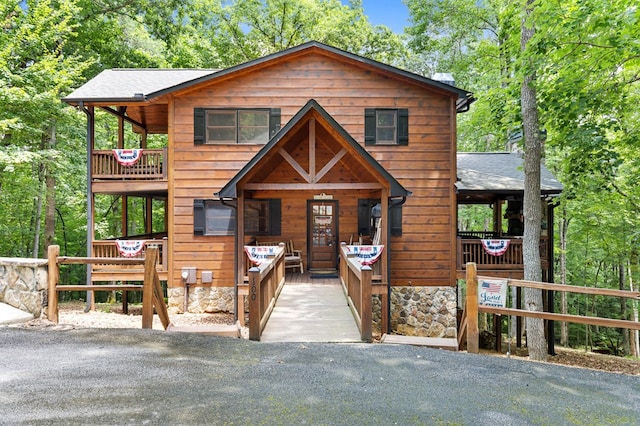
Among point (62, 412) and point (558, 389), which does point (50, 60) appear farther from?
point (558, 389)

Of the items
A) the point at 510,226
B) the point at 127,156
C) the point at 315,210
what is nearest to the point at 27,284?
the point at 127,156

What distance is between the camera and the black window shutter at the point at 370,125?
1074 cm

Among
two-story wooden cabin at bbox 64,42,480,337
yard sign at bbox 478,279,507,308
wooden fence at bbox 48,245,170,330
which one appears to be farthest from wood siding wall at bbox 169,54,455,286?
wooden fence at bbox 48,245,170,330

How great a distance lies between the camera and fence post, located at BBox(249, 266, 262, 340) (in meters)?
5.21

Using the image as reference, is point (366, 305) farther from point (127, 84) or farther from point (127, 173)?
point (127, 84)

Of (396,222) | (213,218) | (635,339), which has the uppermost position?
(213,218)

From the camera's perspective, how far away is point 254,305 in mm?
5277

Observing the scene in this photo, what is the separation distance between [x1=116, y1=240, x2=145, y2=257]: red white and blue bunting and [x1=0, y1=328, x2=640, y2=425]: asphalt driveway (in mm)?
5292

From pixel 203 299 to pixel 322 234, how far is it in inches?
158

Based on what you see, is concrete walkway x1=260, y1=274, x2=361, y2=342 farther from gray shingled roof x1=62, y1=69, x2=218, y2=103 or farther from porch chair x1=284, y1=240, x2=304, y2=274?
gray shingled roof x1=62, y1=69, x2=218, y2=103

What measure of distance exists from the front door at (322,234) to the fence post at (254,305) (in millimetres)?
6619

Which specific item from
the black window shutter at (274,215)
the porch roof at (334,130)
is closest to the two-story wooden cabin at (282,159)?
the black window shutter at (274,215)

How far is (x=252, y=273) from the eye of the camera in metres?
5.16

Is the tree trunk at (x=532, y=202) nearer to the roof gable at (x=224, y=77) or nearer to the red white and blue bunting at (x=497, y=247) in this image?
the red white and blue bunting at (x=497, y=247)
